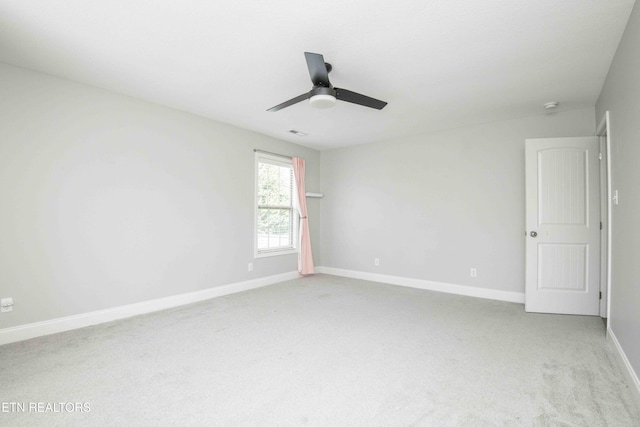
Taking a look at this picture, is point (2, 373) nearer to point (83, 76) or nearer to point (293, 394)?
point (293, 394)

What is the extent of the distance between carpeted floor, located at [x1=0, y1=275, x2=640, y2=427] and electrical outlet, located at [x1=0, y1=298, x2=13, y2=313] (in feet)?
1.05

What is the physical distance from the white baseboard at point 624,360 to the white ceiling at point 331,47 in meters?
2.30

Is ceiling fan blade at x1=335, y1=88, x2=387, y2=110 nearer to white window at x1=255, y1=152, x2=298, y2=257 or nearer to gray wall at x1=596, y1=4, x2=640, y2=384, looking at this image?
gray wall at x1=596, y1=4, x2=640, y2=384

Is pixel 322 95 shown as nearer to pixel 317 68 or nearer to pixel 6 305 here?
pixel 317 68

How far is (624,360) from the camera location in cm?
219

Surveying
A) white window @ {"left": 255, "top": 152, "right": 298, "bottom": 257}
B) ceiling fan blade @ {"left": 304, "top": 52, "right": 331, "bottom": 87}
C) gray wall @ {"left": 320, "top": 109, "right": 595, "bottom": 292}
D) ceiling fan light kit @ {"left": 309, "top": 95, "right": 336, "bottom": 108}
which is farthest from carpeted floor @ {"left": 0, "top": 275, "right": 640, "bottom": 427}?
ceiling fan blade @ {"left": 304, "top": 52, "right": 331, "bottom": 87}

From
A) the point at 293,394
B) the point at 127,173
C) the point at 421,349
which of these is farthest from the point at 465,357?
the point at 127,173

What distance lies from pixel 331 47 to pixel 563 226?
3.26 m

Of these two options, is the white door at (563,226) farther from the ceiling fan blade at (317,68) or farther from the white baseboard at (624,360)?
the ceiling fan blade at (317,68)

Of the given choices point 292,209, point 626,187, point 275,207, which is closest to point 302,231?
point 292,209

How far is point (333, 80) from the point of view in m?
3.06

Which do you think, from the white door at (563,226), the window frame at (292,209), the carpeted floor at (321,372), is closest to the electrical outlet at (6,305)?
the carpeted floor at (321,372)

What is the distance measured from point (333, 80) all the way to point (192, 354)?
9.00 ft

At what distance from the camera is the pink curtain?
559 cm
